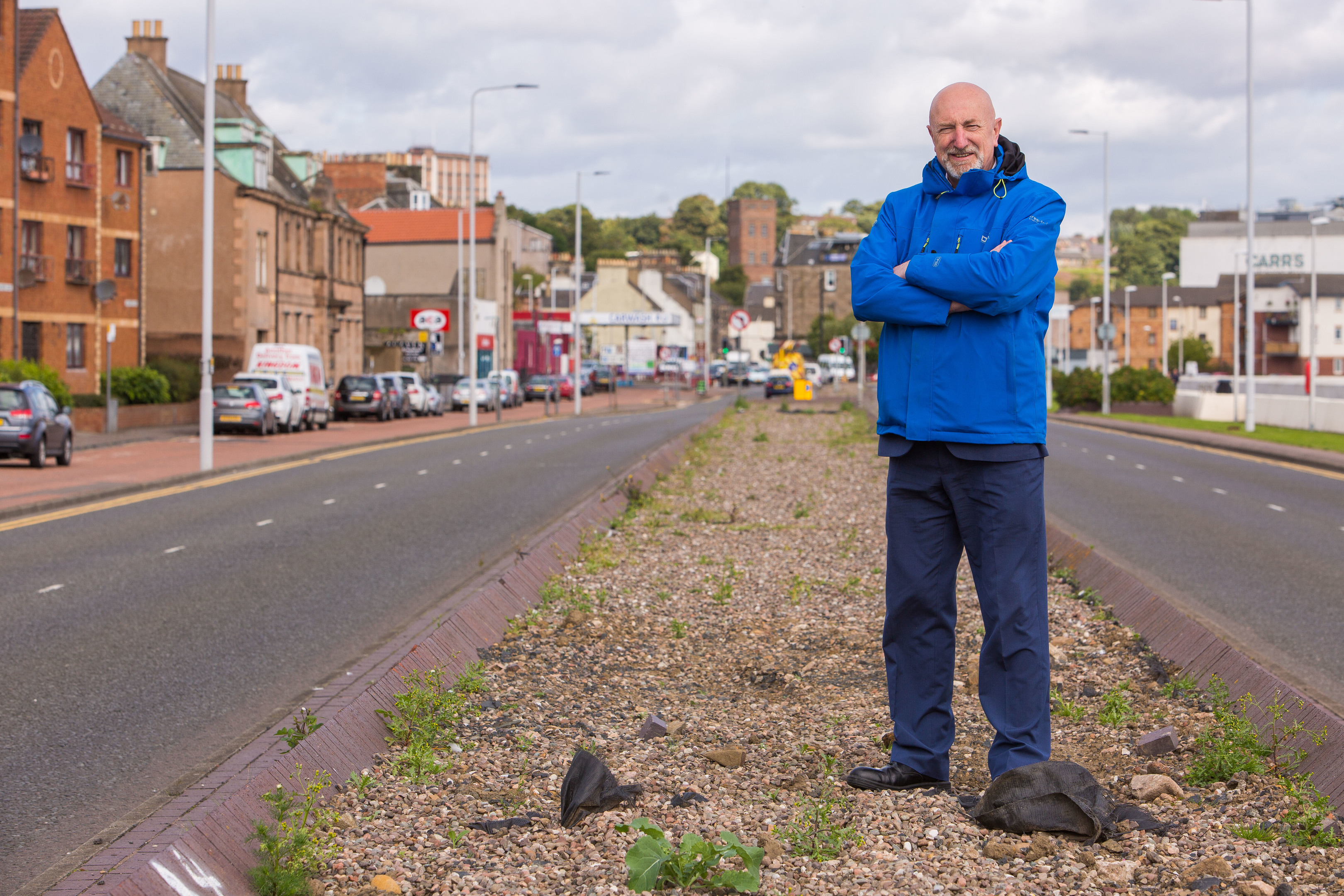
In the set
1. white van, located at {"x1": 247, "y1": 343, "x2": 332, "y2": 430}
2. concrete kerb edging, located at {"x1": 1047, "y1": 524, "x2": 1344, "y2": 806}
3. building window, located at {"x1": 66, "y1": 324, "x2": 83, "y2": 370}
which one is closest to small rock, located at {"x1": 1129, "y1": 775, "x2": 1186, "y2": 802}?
concrete kerb edging, located at {"x1": 1047, "y1": 524, "x2": 1344, "y2": 806}

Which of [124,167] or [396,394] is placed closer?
[124,167]

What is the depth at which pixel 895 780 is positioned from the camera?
16.2 feet

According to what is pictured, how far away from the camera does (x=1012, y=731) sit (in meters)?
4.78

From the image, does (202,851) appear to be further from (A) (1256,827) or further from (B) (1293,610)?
(B) (1293,610)

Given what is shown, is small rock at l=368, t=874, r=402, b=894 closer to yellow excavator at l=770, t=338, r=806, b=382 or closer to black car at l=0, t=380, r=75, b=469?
black car at l=0, t=380, r=75, b=469

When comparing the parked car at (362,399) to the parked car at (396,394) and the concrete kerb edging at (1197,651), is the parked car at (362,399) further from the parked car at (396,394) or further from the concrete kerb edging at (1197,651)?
the concrete kerb edging at (1197,651)

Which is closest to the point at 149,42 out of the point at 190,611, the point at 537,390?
the point at 537,390

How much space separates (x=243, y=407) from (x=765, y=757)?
34581 millimetres

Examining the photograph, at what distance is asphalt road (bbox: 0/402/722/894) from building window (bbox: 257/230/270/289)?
38.1 m

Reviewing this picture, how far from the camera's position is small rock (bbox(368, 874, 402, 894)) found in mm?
4059

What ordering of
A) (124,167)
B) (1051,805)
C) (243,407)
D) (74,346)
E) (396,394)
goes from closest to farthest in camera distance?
(1051,805) → (243,407) → (74,346) → (124,167) → (396,394)

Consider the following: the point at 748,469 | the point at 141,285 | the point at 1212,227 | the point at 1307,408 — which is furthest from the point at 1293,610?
the point at 1212,227

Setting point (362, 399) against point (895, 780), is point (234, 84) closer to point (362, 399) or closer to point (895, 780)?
point (362, 399)

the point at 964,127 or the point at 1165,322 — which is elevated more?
the point at 1165,322
